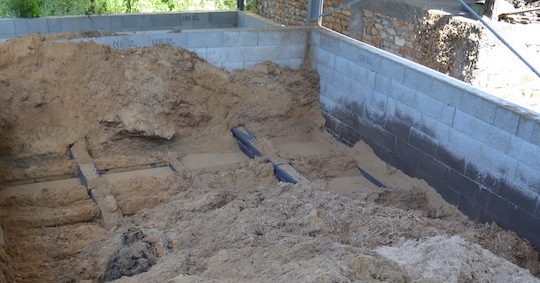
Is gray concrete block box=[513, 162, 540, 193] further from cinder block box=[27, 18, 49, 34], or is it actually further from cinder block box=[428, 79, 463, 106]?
cinder block box=[27, 18, 49, 34]

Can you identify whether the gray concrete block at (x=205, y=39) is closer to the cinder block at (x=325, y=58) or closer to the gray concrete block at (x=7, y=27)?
the cinder block at (x=325, y=58)

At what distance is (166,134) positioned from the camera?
6.59 meters

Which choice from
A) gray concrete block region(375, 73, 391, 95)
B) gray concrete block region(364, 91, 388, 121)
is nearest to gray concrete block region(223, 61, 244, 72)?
gray concrete block region(364, 91, 388, 121)

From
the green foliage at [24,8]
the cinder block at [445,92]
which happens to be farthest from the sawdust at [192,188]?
the green foliage at [24,8]

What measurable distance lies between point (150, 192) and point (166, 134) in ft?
3.76

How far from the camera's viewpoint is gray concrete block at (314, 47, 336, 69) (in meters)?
7.17

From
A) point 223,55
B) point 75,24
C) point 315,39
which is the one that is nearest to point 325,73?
point 315,39

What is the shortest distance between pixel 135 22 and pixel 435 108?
5736 millimetres

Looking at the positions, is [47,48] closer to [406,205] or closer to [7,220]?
[7,220]

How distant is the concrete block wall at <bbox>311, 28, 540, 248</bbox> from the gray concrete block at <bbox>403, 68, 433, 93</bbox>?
11 mm

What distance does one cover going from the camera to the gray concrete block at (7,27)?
8.23m

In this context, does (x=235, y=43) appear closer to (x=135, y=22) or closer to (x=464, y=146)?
(x=135, y=22)

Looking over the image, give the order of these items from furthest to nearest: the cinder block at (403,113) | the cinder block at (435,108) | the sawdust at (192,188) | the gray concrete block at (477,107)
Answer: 1. the cinder block at (403,113)
2. the cinder block at (435,108)
3. the gray concrete block at (477,107)
4. the sawdust at (192,188)

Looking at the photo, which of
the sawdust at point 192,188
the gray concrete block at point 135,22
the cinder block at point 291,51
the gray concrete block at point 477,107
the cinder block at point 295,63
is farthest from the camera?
the gray concrete block at point 135,22
